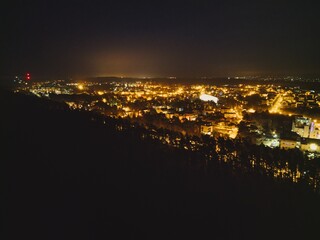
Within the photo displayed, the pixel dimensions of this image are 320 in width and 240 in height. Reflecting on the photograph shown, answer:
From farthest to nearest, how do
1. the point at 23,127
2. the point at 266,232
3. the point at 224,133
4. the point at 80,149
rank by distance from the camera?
the point at 224,133 → the point at 23,127 → the point at 80,149 → the point at 266,232

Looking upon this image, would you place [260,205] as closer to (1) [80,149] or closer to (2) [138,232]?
(2) [138,232]

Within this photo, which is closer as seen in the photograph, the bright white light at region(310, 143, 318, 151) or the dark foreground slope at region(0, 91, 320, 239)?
the dark foreground slope at region(0, 91, 320, 239)

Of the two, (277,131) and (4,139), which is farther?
(277,131)

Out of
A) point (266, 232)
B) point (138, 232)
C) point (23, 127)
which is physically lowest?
point (266, 232)

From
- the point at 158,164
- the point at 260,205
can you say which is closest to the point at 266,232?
the point at 260,205

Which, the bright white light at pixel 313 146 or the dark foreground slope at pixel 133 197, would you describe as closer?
the dark foreground slope at pixel 133 197

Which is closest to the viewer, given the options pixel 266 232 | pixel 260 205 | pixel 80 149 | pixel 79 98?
pixel 266 232

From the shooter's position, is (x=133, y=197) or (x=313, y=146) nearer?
(x=133, y=197)

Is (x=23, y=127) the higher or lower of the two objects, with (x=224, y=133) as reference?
higher
